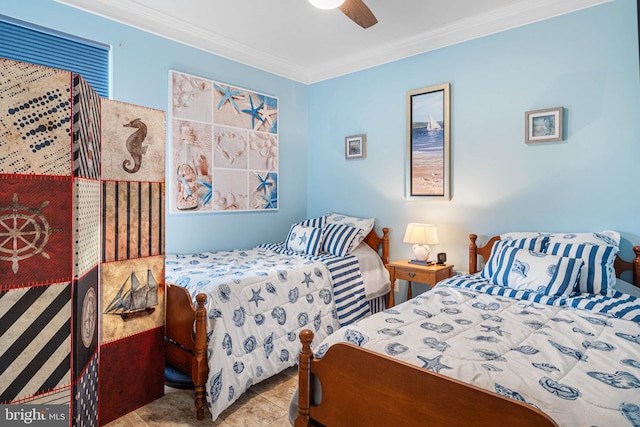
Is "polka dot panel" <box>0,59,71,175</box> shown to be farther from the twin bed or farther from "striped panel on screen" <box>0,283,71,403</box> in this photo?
the twin bed

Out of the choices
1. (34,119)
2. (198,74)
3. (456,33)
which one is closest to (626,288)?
(456,33)

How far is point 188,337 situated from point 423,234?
203cm

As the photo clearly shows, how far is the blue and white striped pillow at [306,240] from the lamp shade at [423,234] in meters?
0.82

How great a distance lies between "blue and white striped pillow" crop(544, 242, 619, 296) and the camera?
2158 millimetres

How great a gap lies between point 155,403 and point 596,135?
3.44 metres

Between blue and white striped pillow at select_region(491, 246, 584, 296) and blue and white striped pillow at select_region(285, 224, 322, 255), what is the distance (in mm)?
1514

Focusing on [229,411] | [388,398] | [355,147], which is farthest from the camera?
[355,147]

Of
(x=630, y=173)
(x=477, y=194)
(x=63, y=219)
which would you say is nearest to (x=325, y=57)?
(x=477, y=194)

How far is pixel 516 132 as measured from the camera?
2.94 metres

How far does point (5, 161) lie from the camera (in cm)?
130

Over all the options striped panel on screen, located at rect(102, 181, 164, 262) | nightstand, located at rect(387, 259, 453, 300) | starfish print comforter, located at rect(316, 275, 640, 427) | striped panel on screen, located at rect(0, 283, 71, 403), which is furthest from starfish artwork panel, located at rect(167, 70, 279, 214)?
starfish print comforter, located at rect(316, 275, 640, 427)

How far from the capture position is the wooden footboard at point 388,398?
3.58ft

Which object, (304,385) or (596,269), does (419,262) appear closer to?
(596,269)

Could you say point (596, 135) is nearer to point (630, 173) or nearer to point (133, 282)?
point (630, 173)
